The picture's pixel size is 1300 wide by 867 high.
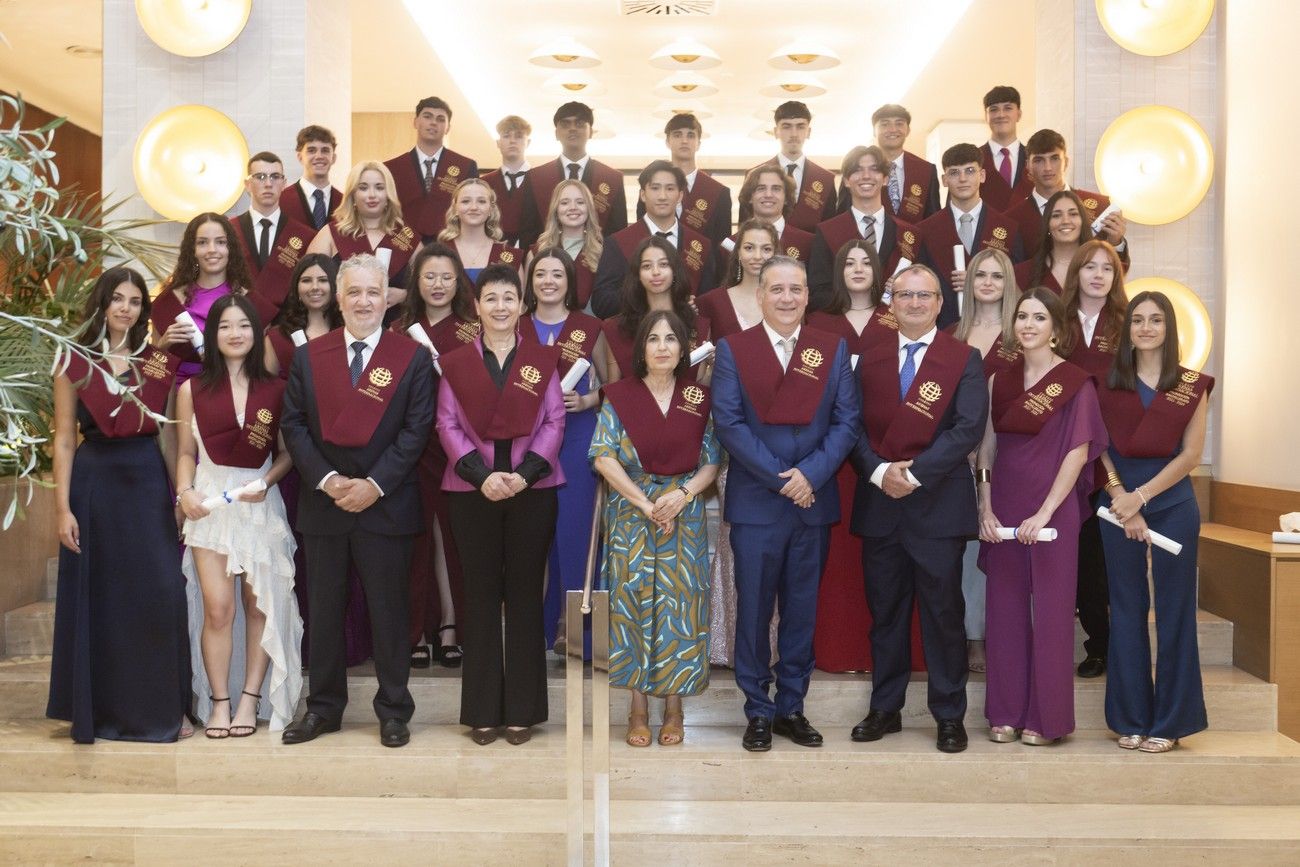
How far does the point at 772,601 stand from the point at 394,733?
1.30 metres

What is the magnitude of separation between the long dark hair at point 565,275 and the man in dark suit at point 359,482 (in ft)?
2.22

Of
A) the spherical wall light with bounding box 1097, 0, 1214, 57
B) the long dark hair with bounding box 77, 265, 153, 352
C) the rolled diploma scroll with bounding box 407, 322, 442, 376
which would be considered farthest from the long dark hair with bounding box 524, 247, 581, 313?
the spherical wall light with bounding box 1097, 0, 1214, 57

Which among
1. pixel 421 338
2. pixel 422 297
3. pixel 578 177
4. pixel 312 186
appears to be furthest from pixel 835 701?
pixel 312 186

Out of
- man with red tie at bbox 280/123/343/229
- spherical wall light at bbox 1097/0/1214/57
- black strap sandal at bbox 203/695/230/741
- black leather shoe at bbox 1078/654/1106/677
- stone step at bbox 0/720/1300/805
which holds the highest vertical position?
spherical wall light at bbox 1097/0/1214/57

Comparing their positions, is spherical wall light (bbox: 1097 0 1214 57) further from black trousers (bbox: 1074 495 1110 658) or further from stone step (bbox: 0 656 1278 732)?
stone step (bbox: 0 656 1278 732)

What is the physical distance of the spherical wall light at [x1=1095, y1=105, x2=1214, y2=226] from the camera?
230 inches

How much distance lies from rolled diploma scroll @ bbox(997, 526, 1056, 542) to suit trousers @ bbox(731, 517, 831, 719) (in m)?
0.58

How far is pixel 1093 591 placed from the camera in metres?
4.52

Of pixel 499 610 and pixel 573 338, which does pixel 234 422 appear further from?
pixel 573 338

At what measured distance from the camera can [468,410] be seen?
4137mm

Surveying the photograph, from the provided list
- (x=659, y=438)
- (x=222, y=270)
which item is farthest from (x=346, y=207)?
(x=659, y=438)

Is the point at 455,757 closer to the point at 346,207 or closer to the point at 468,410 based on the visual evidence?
the point at 468,410

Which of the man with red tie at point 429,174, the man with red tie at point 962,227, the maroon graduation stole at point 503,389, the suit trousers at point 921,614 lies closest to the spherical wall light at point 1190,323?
the man with red tie at point 962,227

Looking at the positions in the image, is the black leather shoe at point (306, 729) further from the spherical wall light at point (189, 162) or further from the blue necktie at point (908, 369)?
the spherical wall light at point (189, 162)
